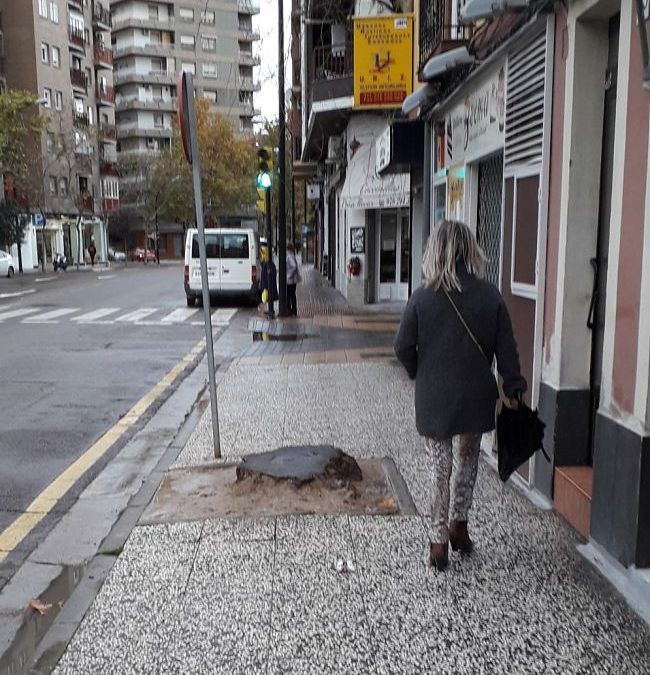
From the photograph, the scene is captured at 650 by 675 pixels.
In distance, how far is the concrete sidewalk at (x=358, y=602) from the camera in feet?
10.7

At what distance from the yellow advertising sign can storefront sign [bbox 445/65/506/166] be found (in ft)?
11.9

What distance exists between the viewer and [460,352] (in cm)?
392

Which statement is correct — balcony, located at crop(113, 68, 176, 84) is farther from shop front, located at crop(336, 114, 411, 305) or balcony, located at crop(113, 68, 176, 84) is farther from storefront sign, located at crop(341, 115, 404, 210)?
storefront sign, located at crop(341, 115, 404, 210)

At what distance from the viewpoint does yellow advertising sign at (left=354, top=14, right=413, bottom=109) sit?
11.2 metres

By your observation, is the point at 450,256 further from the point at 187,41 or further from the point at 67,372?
the point at 187,41

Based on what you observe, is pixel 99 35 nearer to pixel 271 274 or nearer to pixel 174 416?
pixel 271 274

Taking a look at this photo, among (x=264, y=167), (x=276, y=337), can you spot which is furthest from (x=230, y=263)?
(x=276, y=337)

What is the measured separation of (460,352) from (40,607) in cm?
255

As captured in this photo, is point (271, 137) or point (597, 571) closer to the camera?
point (597, 571)

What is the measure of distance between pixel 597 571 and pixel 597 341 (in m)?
1.44

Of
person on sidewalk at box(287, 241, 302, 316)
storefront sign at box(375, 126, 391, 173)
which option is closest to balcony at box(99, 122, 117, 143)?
person on sidewalk at box(287, 241, 302, 316)

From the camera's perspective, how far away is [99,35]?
6675cm

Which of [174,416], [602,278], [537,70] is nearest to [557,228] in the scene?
[602,278]

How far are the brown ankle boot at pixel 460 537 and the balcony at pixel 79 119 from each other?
60.5 metres
